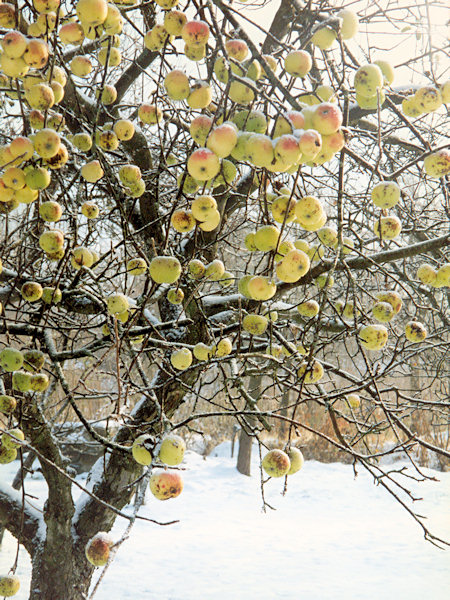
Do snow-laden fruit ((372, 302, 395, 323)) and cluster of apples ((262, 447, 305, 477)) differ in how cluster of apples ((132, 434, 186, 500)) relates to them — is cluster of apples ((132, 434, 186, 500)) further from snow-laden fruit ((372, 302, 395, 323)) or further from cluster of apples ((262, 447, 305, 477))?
snow-laden fruit ((372, 302, 395, 323))

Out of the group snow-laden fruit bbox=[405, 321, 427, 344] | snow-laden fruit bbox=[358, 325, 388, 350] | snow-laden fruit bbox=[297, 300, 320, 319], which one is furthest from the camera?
snow-laden fruit bbox=[297, 300, 320, 319]

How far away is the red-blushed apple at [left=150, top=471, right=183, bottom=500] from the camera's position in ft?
4.00

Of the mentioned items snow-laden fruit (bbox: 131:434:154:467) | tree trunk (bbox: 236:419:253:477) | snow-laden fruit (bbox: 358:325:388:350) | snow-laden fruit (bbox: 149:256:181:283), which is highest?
snow-laden fruit (bbox: 149:256:181:283)

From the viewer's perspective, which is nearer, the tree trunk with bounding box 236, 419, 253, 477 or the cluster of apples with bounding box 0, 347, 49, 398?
the cluster of apples with bounding box 0, 347, 49, 398

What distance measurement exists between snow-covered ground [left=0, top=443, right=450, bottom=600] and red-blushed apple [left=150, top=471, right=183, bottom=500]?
371 cm

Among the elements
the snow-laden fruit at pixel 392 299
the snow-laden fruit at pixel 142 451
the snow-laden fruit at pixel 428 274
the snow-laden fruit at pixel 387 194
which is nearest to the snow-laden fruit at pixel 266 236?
the snow-laden fruit at pixel 387 194

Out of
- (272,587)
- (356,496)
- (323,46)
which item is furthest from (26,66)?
(356,496)

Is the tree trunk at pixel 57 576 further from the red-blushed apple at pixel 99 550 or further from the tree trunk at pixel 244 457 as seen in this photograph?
the tree trunk at pixel 244 457

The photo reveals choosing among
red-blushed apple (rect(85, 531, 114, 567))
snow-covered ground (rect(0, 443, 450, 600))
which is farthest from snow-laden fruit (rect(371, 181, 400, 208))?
snow-covered ground (rect(0, 443, 450, 600))

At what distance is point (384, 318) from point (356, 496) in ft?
23.9

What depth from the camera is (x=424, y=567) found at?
5.12 metres

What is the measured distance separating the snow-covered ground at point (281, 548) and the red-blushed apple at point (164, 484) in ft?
12.2

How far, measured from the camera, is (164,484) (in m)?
1.22

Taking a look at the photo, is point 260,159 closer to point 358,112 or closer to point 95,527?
point 358,112
